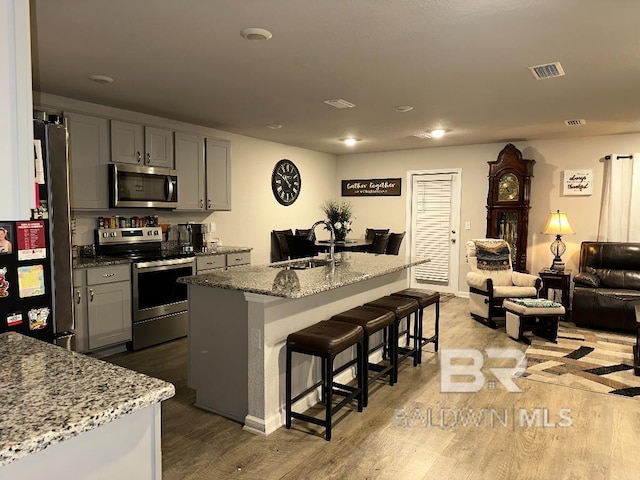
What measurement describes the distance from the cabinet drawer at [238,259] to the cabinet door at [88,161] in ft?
4.88

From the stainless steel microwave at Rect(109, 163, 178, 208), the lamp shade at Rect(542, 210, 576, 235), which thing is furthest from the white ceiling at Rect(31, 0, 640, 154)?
the lamp shade at Rect(542, 210, 576, 235)

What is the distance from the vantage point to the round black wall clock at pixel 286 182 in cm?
706

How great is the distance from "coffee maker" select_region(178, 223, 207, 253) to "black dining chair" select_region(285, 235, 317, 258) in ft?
4.61

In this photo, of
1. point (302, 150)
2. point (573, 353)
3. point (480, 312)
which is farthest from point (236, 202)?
point (573, 353)

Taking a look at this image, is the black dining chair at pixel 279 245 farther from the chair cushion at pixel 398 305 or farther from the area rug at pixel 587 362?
the area rug at pixel 587 362

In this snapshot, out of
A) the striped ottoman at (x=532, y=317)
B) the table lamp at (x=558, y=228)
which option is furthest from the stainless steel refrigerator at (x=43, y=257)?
the table lamp at (x=558, y=228)

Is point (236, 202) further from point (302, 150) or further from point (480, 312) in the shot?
point (480, 312)

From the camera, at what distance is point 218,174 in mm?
5723

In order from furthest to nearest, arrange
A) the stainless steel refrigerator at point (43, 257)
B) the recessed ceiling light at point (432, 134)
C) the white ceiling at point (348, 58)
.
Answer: the recessed ceiling light at point (432, 134) → the white ceiling at point (348, 58) → the stainless steel refrigerator at point (43, 257)

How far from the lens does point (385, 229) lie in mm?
8062

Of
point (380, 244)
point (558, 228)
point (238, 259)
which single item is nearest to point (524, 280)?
point (558, 228)

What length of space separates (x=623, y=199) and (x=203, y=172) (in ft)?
17.5

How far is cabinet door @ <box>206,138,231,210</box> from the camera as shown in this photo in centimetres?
560

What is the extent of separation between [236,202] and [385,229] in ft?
9.40
